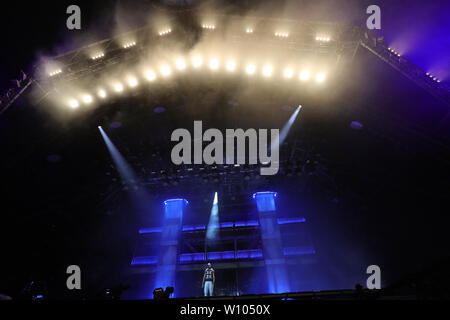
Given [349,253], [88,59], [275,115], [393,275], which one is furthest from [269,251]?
[88,59]

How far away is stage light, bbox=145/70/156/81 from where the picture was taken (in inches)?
306

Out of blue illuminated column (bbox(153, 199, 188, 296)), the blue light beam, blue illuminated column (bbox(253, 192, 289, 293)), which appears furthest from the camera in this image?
the blue light beam

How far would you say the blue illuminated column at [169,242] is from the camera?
359 inches

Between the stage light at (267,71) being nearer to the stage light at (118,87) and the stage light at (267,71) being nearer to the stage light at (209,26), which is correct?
the stage light at (209,26)

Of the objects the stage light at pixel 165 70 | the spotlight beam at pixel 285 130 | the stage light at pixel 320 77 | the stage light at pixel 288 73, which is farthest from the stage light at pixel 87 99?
the stage light at pixel 320 77

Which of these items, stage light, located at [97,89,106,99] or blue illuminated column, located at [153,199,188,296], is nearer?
stage light, located at [97,89,106,99]

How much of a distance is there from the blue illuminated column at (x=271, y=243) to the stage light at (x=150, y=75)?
6.36 metres

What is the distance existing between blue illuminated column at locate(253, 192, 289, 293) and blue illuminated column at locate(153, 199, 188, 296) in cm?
351

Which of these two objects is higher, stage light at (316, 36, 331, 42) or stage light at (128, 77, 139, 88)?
stage light at (316, 36, 331, 42)

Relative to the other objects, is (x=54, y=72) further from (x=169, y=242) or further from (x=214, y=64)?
(x=169, y=242)

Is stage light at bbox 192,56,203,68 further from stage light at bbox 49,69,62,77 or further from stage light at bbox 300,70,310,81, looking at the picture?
stage light at bbox 49,69,62,77

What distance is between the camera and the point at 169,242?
395 inches

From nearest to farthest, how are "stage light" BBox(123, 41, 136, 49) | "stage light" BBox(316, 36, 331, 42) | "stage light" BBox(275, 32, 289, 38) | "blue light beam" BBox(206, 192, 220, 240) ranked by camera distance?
"stage light" BBox(316, 36, 331, 42), "stage light" BBox(275, 32, 289, 38), "stage light" BBox(123, 41, 136, 49), "blue light beam" BBox(206, 192, 220, 240)

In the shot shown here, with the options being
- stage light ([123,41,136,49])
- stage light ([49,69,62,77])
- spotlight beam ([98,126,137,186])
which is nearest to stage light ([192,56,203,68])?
stage light ([123,41,136,49])
